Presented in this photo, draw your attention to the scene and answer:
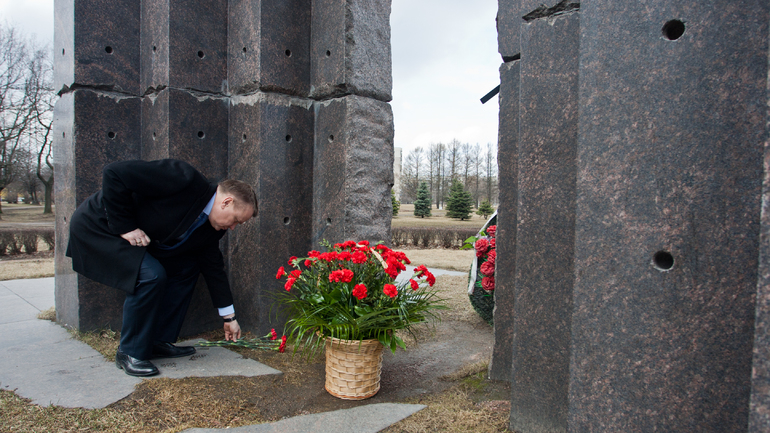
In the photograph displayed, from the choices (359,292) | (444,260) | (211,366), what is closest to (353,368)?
(359,292)

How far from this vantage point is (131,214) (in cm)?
270

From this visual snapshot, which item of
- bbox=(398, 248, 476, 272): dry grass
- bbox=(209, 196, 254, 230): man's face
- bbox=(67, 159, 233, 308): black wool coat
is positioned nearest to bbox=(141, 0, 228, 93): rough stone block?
bbox=(67, 159, 233, 308): black wool coat

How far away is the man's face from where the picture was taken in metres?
2.77

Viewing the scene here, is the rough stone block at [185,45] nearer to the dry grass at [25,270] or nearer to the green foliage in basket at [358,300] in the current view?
the green foliage in basket at [358,300]

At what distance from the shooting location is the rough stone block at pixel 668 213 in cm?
133

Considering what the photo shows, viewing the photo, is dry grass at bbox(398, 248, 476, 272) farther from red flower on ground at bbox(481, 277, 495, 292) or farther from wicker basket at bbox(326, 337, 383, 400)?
wicker basket at bbox(326, 337, 383, 400)

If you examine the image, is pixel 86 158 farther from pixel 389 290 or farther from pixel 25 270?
pixel 25 270

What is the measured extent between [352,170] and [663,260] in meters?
2.23

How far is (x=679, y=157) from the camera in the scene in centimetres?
141

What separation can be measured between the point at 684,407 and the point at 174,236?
271 cm

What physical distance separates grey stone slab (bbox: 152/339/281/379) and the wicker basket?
53cm

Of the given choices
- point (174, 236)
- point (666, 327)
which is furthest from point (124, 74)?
point (666, 327)

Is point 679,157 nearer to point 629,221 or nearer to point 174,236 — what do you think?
point 629,221

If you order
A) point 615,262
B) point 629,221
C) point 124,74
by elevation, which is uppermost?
point 124,74
